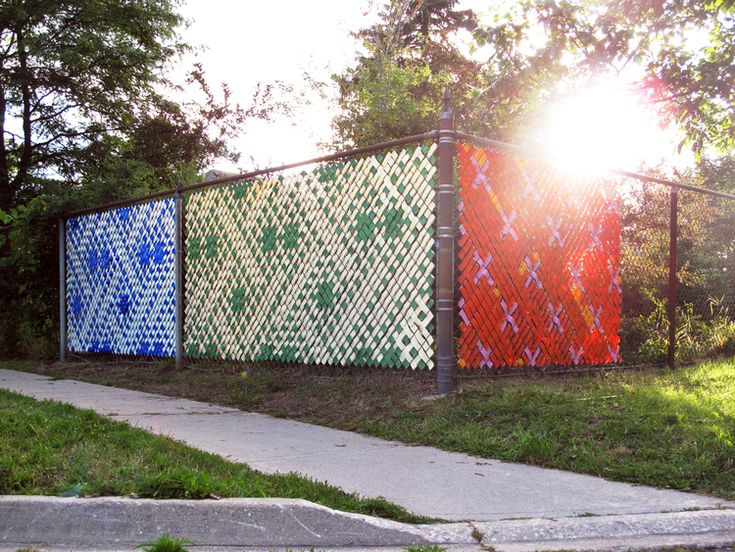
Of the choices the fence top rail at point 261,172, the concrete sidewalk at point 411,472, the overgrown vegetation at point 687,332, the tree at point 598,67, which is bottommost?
the concrete sidewalk at point 411,472

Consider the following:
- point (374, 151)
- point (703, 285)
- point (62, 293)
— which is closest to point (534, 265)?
point (374, 151)

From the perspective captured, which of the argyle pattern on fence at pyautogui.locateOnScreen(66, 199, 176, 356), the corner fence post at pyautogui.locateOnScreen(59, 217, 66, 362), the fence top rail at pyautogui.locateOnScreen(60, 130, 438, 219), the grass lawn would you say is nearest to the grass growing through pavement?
the grass lawn

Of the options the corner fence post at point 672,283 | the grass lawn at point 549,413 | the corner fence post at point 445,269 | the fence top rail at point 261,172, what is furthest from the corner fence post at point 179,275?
the corner fence post at point 672,283

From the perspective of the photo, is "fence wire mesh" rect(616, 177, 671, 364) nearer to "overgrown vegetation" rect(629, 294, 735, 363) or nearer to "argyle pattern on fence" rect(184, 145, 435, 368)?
"overgrown vegetation" rect(629, 294, 735, 363)

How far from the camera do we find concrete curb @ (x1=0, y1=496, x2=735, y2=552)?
3.09 metres

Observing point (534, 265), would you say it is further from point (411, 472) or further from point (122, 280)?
point (122, 280)

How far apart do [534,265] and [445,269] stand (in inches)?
53.9

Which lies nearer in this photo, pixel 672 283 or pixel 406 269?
pixel 406 269

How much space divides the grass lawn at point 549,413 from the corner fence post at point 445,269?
9.9 inches

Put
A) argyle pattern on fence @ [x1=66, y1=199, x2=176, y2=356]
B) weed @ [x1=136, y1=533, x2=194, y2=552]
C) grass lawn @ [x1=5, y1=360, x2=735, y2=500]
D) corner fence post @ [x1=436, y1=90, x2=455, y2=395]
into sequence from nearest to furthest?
weed @ [x1=136, y1=533, x2=194, y2=552], grass lawn @ [x1=5, y1=360, x2=735, y2=500], corner fence post @ [x1=436, y1=90, x2=455, y2=395], argyle pattern on fence @ [x1=66, y1=199, x2=176, y2=356]

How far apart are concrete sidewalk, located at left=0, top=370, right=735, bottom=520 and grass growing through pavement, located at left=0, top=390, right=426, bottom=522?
0.88 ft

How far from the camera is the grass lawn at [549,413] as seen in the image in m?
4.30

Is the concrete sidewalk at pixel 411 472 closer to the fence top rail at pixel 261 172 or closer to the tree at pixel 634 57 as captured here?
the fence top rail at pixel 261 172

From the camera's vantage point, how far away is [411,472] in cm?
427
